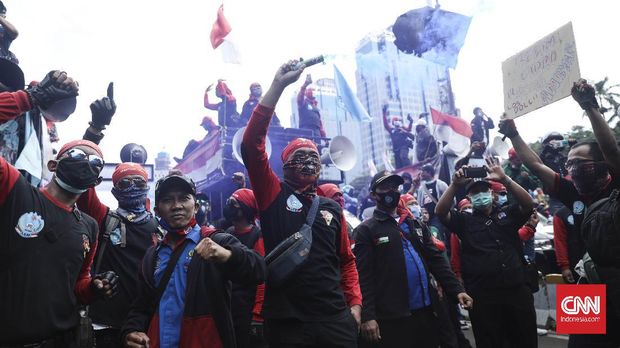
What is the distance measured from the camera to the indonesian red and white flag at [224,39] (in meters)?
6.65

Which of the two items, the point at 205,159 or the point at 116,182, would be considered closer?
the point at 116,182

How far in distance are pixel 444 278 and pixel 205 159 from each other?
1263 centimetres

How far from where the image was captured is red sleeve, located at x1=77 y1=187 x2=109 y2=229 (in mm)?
3439

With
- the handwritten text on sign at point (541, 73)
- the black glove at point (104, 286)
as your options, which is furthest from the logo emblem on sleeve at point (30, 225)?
the handwritten text on sign at point (541, 73)

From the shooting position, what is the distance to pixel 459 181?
457 centimetres

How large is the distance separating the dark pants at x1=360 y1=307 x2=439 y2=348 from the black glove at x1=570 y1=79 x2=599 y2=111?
2.19 metres

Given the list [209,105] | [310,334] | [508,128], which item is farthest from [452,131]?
[310,334]

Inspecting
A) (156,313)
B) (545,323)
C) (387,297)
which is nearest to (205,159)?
(545,323)

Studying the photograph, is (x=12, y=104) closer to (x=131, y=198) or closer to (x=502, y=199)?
(x=131, y=198)

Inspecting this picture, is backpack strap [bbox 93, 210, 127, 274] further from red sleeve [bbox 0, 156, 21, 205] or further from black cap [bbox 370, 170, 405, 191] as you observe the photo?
black cap [bbox 370, 170, 405, 191]

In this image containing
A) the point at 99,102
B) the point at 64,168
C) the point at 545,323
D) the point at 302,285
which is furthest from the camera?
the point at 545,323

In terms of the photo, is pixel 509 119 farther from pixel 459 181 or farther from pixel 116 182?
pixel 116 182

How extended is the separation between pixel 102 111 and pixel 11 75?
35.8 inches

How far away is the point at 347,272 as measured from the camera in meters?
3.41
